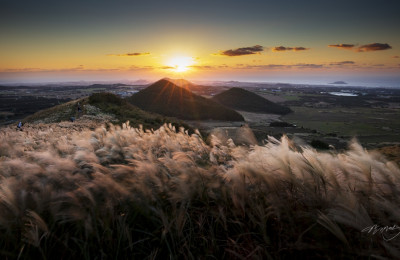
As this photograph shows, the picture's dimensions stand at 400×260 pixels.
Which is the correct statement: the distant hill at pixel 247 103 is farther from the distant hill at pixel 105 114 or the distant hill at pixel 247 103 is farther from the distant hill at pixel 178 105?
the distant hill at pixel 105 114

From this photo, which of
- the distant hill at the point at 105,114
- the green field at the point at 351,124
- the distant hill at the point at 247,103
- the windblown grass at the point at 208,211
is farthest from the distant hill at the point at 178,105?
the windblown grass at the point at 208,211

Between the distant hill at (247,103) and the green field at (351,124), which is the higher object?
the distant hill at (247,103)

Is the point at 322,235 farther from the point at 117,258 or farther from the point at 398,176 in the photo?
the point at 117,258

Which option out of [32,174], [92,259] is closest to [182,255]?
[92,259]

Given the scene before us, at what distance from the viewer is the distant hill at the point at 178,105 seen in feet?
293

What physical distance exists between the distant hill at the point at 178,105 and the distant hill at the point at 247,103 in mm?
46064

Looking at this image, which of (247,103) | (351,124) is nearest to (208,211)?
(351,124)

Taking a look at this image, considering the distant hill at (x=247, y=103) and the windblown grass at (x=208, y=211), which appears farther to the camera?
the distant hill at (x=247, y=103)

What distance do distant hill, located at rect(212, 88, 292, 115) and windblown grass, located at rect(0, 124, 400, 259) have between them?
458 feet

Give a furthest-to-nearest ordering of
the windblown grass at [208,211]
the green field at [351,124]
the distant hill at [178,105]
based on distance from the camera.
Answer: the distant hill at [178,105]
the green field at [351,124]
the windblown grass at [208,211]

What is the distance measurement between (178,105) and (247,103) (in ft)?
220

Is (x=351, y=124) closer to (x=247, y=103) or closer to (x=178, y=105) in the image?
(x=247, y=103)

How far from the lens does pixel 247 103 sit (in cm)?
14788

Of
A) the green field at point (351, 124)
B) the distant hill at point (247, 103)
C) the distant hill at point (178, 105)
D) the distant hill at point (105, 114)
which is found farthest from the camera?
the distant hill at point (247, 103)
